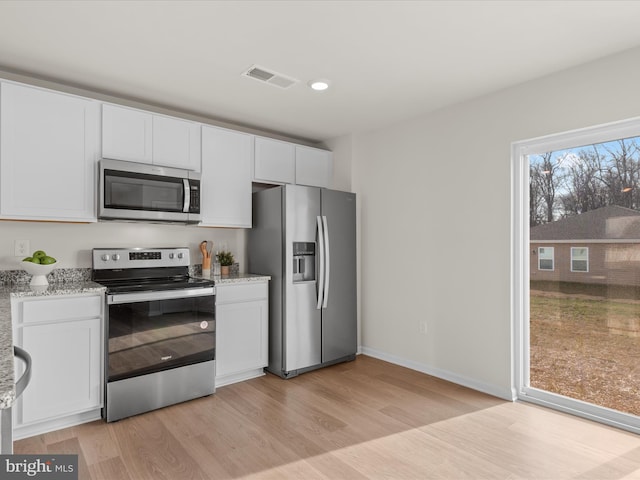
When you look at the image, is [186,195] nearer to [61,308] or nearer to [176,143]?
[176,143]

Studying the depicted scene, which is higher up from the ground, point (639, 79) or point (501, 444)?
point (639, 79)

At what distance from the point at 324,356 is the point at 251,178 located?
6.03ft

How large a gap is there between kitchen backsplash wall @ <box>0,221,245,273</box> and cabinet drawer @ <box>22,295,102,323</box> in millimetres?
606

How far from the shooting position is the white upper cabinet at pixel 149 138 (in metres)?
3.06

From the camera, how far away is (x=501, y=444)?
2.45 metres

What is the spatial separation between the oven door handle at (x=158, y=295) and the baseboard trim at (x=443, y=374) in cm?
189

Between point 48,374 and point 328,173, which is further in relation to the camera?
point 328,173

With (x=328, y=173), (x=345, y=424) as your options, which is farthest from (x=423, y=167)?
(x=345, y=424)

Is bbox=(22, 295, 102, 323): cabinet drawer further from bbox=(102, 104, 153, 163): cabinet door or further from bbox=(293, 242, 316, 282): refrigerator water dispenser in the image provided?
bbox=(293, 242, 316, 282): refrigerator water dispenser

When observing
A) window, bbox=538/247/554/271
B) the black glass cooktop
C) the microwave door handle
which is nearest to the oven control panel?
the black glass cooktop

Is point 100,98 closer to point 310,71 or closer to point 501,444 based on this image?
point 310,71

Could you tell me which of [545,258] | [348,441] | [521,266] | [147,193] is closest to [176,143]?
[147,193]

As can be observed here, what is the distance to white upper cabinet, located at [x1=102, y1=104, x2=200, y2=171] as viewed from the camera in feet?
10.0

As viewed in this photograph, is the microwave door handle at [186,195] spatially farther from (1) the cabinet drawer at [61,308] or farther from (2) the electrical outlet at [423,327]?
(2) the electrical outlet at [423,327]
